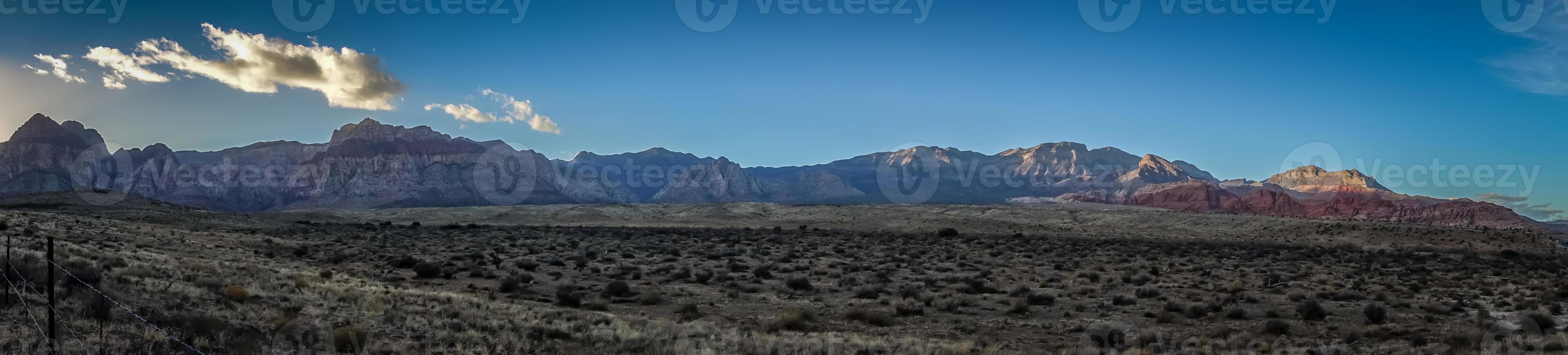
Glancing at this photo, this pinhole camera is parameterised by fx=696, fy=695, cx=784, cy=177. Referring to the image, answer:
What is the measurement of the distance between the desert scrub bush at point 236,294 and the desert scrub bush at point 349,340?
3.27 m

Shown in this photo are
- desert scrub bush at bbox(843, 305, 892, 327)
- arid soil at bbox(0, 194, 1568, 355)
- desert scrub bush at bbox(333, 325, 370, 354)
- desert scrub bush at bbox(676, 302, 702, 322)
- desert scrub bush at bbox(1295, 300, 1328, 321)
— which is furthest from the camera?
desert scrub bush at bbox(1295, 300, 1328, 321)

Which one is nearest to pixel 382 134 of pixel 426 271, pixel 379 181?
pixel 379 181

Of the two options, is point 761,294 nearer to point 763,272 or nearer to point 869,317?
point 763,272

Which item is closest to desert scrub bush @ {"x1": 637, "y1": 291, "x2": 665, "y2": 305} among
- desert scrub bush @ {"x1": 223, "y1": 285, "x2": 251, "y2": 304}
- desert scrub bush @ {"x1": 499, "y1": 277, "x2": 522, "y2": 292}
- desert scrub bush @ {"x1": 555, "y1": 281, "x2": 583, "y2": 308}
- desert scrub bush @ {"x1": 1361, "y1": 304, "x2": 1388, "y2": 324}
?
desert scrub bush @ {"x1": 555, "y1": 281, "x2": 583, "y2": 308}

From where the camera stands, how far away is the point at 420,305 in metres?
13.4

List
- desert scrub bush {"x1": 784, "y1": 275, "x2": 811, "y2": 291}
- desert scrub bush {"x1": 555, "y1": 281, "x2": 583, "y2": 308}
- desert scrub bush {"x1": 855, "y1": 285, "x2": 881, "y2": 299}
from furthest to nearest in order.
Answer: desert scrub bush {"x1": 784, "y1": 275, "x2": 811, "y2": 291} → desert scrub bush {"x1": 855, "y1": 285, "x2": 881, "y2": 299} → desert scrub bush {"x1": 555, "y1": 281, "x2": 583, "y2": 308}

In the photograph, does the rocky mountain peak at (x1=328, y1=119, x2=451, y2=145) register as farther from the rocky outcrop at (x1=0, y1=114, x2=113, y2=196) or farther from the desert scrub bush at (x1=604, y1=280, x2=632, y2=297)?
the desert scrub bush at (x1=604, y1=280, x2=632, y2=297)

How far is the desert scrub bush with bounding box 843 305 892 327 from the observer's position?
14188 mm

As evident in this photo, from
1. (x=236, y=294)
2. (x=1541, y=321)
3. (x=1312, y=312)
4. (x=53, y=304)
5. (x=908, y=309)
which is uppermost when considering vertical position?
(x=53, y=304)

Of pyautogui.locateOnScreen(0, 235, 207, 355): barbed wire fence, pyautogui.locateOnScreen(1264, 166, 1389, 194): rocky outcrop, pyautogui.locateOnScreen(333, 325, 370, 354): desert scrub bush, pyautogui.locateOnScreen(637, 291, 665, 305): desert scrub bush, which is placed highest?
pyautogui.locateOnScreen(1264, 166, 1389, 194): rocky outcrop

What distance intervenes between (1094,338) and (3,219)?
4124 cm

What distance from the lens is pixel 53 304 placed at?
738cm

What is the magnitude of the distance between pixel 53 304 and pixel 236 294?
5103 millimetres

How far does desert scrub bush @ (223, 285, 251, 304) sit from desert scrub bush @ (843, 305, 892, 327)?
11.1m
